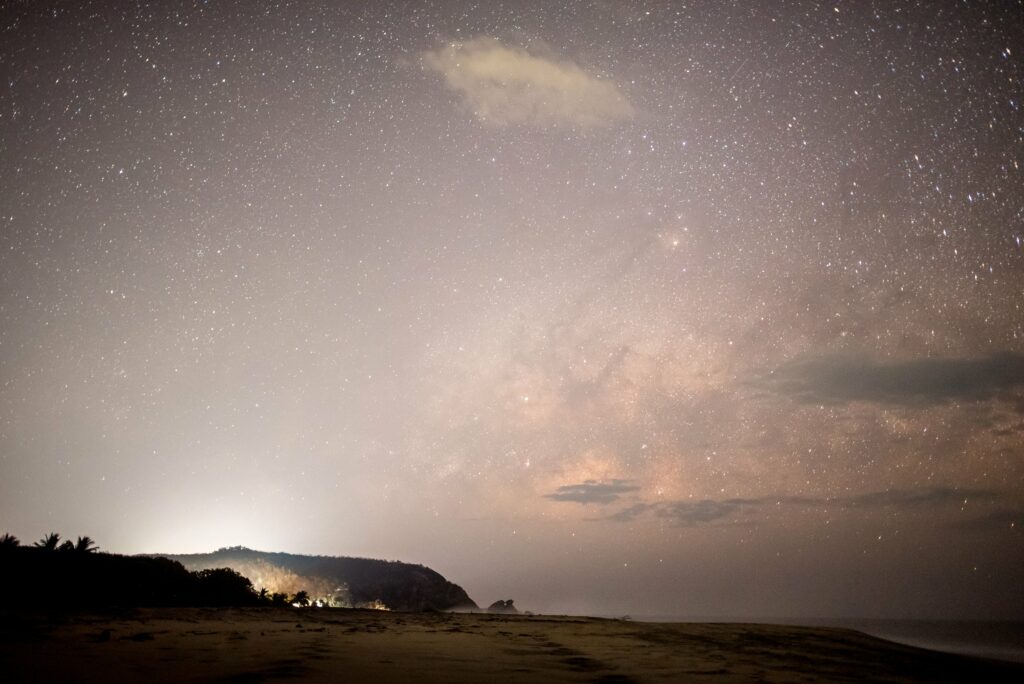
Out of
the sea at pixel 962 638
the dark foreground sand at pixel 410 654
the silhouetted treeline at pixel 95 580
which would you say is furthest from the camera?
the sea at pixel 962 638

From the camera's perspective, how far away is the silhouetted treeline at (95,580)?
11250 mm

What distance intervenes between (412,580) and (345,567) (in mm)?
5172

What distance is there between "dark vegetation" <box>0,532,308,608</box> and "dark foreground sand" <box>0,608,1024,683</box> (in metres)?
2.66

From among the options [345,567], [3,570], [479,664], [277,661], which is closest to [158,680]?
[277,661]

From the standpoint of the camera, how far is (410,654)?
6.03m

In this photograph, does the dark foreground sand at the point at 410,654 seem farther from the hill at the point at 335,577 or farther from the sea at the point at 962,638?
the hill at the point at 335,577

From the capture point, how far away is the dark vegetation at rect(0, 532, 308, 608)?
11.3 metres

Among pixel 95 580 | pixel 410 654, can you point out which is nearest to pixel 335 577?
pixel 95 580

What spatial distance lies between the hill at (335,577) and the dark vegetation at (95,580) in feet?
54.5

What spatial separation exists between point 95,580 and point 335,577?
79.8ft

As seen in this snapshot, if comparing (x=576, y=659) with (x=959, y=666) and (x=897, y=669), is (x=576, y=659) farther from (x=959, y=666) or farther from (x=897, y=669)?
(x=959, y=666)

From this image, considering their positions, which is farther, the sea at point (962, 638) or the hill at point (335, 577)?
the hill at point (335, 577)

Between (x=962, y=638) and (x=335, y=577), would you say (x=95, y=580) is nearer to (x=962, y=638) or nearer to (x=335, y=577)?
(x=335, y=577)

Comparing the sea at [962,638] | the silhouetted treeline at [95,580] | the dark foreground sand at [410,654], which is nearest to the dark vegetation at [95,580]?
the silhouetted treeline at [95,580]
